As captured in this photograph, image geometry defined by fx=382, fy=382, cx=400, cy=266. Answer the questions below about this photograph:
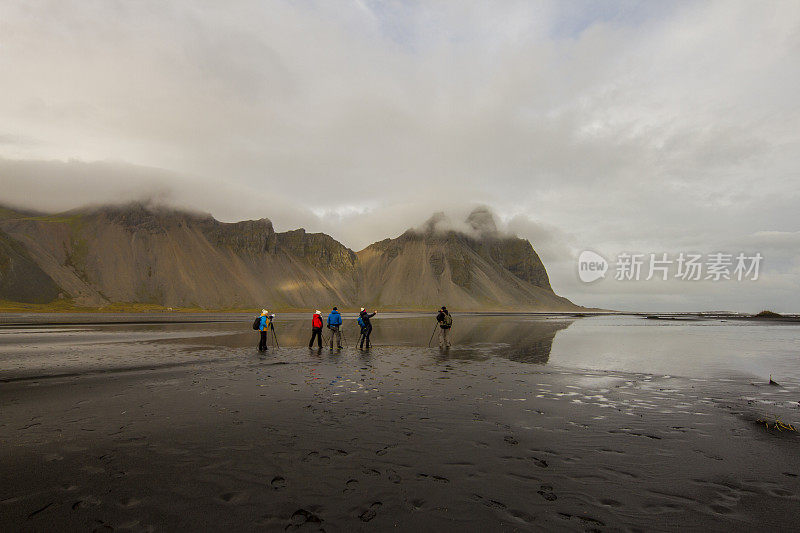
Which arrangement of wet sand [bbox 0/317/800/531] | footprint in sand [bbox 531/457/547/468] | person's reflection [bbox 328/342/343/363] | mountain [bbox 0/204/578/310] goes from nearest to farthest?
wet sand [bbox 0/317/800/531] → footprint in sand [bbox 531/457/547/468] → person's reflection [bbox 328/342/343/363] → mountain [bbox 0/204/578/310]

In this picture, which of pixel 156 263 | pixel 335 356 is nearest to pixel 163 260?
pixel 156 263

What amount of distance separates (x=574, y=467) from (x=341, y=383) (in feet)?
29.3

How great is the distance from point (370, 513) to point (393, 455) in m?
2.02

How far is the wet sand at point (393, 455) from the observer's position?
5008 mm

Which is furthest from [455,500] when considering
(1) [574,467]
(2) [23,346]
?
(2) [23,346]

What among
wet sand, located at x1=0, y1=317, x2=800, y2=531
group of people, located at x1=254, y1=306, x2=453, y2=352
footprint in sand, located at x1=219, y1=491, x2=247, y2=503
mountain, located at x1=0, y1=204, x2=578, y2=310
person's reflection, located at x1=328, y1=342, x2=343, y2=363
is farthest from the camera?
mountain, located at x1=0, y1=204, x2=578, y2=310

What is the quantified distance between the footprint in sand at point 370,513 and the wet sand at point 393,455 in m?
0.03

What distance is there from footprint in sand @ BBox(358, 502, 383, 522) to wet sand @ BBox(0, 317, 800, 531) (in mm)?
27

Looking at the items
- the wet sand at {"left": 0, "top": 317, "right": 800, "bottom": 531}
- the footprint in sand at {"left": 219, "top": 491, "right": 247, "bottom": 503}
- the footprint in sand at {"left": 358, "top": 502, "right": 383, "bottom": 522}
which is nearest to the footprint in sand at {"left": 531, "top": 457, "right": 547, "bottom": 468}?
the wet sand at {"left": 0, "top": 317, "right": 800, "bottom": 531}

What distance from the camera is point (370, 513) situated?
5.04 metres

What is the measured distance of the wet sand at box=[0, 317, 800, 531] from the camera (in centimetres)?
501

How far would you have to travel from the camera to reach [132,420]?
931 cm

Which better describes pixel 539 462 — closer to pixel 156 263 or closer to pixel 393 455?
pixel 393 455

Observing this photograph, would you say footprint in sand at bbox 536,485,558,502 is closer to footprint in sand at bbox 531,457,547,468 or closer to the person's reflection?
footprint in sand at bbox 531,457,547,468
